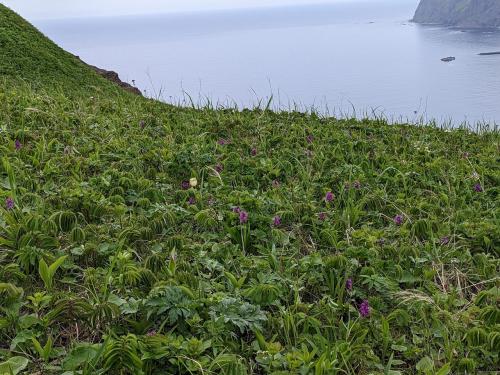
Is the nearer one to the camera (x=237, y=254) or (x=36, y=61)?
(x=237, y=254)

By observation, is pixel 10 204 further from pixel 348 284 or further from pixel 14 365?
pixel 348 284

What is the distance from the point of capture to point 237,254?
3.34m

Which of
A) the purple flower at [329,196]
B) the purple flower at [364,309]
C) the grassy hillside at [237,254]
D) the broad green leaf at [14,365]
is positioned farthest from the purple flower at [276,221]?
the broad green leaf at [14,365]

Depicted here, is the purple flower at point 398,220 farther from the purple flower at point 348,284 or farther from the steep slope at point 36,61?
the steep slope at point 36,61

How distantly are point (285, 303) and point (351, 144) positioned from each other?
3.51 meters

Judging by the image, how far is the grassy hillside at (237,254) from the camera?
7.96 ft

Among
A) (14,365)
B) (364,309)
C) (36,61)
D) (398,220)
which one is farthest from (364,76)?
(14,365)

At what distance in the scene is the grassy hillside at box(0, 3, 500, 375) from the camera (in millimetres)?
2426

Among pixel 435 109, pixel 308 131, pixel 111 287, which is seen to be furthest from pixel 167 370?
pixel 435 109

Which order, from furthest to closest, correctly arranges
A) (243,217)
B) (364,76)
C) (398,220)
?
1. (364,76)
2. (398,220)
3. (243,217)

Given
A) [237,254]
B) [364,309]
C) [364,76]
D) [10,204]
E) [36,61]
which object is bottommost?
[364,76]

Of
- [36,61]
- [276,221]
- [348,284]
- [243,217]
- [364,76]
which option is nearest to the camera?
[348,284]

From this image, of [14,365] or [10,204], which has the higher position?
[10,204]

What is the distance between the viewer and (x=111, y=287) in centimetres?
279
